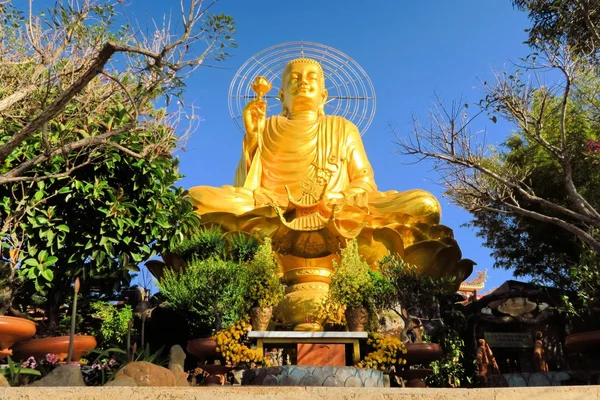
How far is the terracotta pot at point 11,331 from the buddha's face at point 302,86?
7.07 meters

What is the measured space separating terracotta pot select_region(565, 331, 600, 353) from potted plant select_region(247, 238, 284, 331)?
3.26 m

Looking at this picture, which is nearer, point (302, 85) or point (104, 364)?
point (104, 364)

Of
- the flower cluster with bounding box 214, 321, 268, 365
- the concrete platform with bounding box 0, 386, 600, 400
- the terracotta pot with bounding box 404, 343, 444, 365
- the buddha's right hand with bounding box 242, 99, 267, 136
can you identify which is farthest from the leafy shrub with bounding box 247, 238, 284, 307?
the buddha's right hand with bounding box 242, 99, 267, 136

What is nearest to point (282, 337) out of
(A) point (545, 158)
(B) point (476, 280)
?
(A) point (545, 158)

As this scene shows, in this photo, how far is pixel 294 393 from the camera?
2404 millimetres

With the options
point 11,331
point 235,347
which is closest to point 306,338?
point 235,347

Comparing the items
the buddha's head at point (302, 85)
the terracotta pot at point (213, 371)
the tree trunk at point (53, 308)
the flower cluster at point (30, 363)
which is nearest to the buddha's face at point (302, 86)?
the buddha's head at point (302, 85)

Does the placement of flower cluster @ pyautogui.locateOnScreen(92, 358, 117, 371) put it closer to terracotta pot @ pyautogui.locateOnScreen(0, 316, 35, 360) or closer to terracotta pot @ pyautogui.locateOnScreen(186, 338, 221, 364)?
terracotta pot @ pyautogui.locateOnScreen(0, 316, 35, 360)

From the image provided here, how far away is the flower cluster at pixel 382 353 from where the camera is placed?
214 inches

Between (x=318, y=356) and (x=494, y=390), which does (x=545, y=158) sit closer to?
(x=318, y=356)

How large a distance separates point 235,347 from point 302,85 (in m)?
6.55

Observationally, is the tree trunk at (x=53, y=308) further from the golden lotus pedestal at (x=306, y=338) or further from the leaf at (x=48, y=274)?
the golden lotus pedestal at (x=306, y=338)

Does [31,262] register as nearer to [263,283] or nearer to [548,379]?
[263,283]

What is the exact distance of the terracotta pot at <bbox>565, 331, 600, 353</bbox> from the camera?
20.5ft
